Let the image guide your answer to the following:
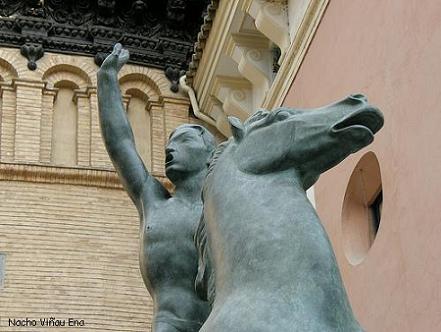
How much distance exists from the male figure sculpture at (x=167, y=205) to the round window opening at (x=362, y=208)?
194 inches

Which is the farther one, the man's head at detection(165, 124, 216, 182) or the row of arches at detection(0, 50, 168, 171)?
the row of arches at detection(0, 50, 168, 171)

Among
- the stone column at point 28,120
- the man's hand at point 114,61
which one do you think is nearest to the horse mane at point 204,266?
the man's hand at point 114,61

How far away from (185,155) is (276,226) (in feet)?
3.67

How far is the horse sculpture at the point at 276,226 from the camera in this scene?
3244mm

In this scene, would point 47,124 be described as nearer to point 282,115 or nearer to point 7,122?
point 7,122

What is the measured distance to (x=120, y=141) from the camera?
Result: 178 inches

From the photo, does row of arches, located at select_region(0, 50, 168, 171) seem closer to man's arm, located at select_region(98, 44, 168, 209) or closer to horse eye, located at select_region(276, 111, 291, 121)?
man's arm, located at select_region(98, 44, 168, 209)

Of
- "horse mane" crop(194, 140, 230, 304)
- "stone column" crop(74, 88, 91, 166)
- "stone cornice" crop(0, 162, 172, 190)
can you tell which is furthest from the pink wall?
"stone column" crop(74, 88, 91, 166)

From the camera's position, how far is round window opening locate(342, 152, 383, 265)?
942cm

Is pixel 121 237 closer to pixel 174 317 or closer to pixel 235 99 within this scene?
pixel 235 99

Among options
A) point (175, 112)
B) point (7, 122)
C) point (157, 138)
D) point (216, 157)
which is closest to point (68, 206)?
point (7, 122)

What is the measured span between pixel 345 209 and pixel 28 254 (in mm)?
4408

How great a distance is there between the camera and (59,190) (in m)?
13.3

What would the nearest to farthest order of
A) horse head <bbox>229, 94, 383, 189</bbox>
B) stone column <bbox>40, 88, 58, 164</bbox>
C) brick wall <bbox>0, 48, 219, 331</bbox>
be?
horse head <bbox>229, 94, 383, 189</bbox>
brick wall <bbox>0, 48, 219, 331</bbox>
stone column <bbox>40, 88, 58, 164</bbox>
